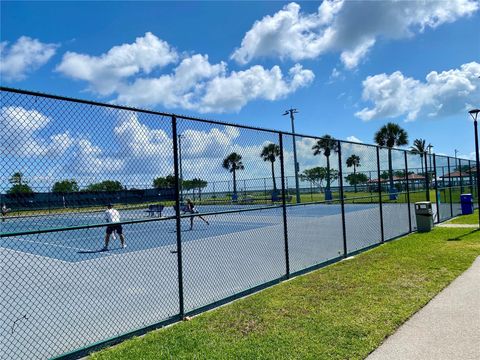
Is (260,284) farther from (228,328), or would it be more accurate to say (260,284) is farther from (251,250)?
(251,250)

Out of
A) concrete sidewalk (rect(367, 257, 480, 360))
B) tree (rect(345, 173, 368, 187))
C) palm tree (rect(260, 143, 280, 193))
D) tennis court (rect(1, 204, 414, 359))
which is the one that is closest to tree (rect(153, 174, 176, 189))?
tennis court (rect(1, 204, 414, 359))

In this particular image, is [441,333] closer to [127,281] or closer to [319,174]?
[127,281]

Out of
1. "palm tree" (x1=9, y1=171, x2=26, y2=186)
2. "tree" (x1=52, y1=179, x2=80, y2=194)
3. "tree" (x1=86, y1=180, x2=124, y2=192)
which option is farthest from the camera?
"tree" (x1=86, y1=180, x2=124, y2=192)

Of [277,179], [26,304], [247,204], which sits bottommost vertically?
[26,304]

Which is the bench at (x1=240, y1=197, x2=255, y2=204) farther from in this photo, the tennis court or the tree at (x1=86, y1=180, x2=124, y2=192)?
the tree at (x1=86, y1=180, x2=124, y2=192)

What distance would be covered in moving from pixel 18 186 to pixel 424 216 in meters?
13.1

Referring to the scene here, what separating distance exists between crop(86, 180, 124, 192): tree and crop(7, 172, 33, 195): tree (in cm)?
76

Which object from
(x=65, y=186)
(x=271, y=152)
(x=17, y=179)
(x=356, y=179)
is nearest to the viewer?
(x=17, y=179)

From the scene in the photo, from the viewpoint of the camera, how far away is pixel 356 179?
50.4 feet

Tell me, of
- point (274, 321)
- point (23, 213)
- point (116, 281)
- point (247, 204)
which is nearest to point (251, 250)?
point (247, 204)

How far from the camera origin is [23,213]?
4328mm

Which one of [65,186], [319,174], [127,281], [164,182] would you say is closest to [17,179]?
[65,186]

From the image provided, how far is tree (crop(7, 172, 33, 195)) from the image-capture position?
12.8ft

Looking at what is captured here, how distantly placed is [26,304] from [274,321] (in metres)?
5.15
